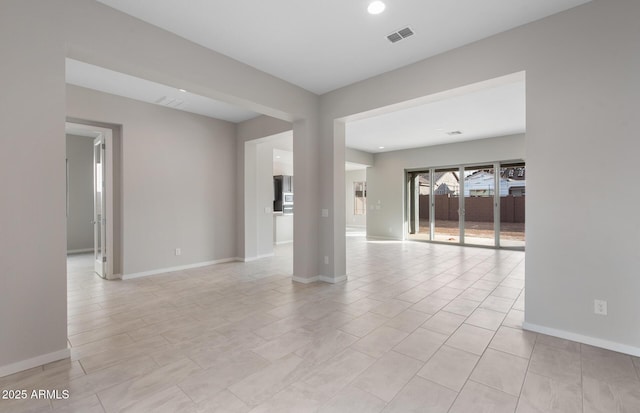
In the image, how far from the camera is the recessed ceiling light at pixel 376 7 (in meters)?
2.59

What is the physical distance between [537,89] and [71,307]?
5.76 metres

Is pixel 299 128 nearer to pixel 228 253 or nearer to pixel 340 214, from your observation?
pixel 340 214

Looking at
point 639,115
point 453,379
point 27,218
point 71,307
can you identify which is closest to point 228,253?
point 71,307

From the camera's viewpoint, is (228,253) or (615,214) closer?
(615,214)

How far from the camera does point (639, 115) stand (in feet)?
7.73

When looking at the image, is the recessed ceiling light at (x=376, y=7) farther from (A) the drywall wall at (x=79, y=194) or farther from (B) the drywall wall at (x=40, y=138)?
(A) the drywall wall at (x=79, y=194)

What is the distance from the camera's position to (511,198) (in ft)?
25.8

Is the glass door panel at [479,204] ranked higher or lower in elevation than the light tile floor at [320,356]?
higher

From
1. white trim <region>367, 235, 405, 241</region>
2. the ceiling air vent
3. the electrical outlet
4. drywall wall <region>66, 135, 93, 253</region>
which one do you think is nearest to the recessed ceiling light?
the ceiling air vent

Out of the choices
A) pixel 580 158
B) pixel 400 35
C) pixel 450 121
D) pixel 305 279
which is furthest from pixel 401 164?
pixel 580 158

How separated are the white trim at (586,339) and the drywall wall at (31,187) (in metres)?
4.23

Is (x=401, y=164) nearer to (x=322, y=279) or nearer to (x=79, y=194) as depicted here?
(x=322, y=279)

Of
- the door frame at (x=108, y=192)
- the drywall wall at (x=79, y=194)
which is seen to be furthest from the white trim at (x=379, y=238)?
the drywall wall at (x=79, y=194)

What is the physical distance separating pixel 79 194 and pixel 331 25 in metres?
8.05
